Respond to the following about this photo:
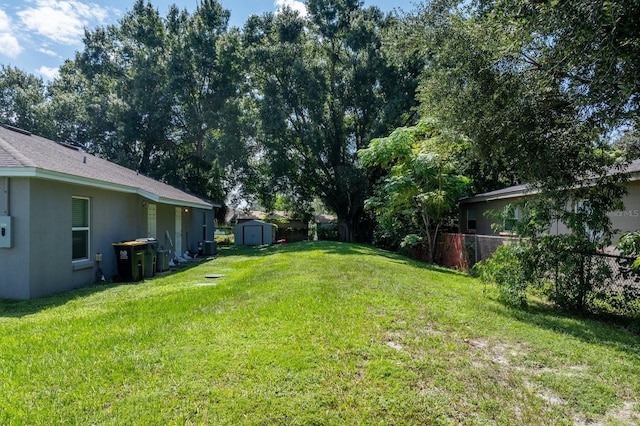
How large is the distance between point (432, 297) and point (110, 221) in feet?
27.5

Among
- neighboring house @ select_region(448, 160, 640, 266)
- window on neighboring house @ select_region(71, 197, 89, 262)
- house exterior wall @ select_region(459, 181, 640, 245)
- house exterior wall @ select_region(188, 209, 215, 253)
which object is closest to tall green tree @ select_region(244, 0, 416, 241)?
house exterior wall @ select_region(188, 209, 215, 253)

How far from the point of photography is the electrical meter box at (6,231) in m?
7.12

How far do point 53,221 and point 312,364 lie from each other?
23.0 feet

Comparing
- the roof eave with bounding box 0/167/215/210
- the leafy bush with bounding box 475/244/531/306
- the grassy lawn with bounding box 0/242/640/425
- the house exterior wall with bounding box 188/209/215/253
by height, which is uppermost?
the roof eave with bounding box 0/167/215/210

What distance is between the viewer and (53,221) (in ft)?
25.7

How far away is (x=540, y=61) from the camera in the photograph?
627 centimetres

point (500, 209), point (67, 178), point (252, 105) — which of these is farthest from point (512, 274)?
point (252, 105)

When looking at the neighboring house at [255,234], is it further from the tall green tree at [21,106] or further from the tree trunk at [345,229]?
the tall green tree at [21,106]

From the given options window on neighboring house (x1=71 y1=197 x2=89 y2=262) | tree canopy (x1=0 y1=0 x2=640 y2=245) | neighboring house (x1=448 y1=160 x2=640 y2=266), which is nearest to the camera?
window on neighboring house (x1=71 y1=197 x2=89 y2=262)

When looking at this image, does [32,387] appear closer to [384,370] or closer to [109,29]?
[384,370]

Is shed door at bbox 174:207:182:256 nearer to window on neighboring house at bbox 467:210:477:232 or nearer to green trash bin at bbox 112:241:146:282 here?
green trash bin at bbox 112:241:146:282

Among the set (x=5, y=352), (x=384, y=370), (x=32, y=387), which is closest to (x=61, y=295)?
(x=5, y=352)

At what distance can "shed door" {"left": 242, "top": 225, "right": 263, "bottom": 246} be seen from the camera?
26.8 metres

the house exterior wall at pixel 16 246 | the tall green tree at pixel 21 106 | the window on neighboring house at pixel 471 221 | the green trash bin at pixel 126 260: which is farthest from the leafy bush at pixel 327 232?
the house exterior wall at pixel 16 246
